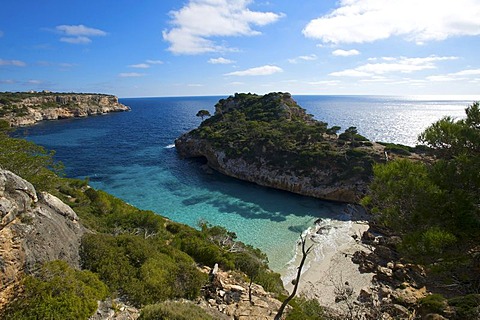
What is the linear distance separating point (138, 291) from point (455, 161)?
10.7 m

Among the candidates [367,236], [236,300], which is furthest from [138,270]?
[367,236]

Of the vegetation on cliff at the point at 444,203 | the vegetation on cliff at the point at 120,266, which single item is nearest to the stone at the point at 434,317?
the vegetation on cliff at the point at 444,203

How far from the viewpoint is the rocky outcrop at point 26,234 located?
706 cm

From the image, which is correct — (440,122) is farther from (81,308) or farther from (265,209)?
(265,209)

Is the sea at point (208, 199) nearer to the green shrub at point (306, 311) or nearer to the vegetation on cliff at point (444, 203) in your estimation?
the green shrub at point (306, 311)

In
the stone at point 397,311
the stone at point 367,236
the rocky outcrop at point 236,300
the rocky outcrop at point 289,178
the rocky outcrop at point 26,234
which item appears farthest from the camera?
the rocky outcrop at point 289,178

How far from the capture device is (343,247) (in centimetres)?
2170

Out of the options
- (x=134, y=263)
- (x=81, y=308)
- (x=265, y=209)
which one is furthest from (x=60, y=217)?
(x=265, y=209)

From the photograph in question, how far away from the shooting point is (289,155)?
37688mm

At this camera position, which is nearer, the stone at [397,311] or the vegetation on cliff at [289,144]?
the stone at [397,311]

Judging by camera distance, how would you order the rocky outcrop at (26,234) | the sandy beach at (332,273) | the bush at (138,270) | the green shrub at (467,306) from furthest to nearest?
1. the sandy beach at (332,273)
2. the bush at (138,270)
3. the green shrub at (467,306)
4. the rocky outcrop at (26,234)

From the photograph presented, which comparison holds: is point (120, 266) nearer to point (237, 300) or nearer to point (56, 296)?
point (56, 296)

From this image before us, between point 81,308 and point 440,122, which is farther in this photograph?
point 440,122

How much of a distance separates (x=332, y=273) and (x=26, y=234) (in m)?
17.6
